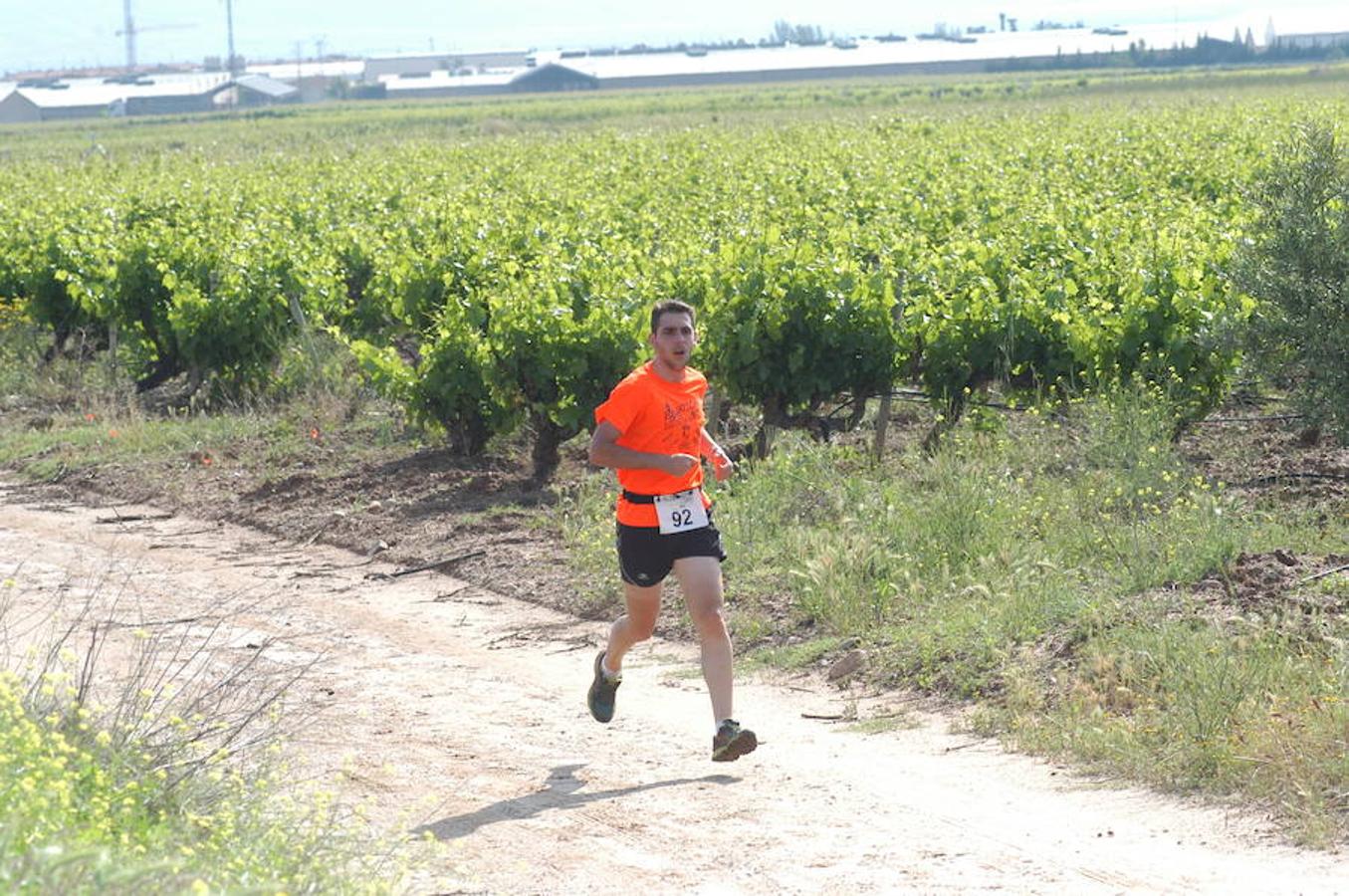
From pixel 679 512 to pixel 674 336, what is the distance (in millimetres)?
686

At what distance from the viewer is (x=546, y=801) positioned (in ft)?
24.0

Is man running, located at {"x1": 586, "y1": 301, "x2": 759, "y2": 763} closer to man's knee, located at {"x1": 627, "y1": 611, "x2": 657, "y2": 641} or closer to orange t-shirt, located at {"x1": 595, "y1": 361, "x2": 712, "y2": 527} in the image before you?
orange t-shirt, located at {"x1": 595, "y1": 361, "x2": 712, "y2": 527}

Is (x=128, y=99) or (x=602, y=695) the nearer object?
(x=602, y=695)

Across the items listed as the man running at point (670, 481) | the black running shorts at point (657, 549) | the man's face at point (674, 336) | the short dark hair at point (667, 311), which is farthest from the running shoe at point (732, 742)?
the short dark hair at point (667, 311)

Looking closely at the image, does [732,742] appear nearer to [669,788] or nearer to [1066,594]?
[669,788]

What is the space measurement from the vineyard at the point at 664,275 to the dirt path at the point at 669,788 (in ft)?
A: 10.7

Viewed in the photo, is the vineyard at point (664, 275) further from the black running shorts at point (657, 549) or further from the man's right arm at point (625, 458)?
the man's right arm at point (625, 458)

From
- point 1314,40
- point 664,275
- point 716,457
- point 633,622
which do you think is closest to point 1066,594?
point 716,457

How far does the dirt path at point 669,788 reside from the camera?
6.43m

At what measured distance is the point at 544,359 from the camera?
13.4m

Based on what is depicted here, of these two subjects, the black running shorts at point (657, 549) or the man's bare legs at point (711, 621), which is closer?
the man's bare legs at point (711, 621)

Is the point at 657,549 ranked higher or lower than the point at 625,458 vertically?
lower

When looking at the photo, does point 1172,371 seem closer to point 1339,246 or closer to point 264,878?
point 1339,246

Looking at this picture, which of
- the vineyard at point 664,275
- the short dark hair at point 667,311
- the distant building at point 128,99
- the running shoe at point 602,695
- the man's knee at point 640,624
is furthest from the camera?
the distant building at point 128,99
